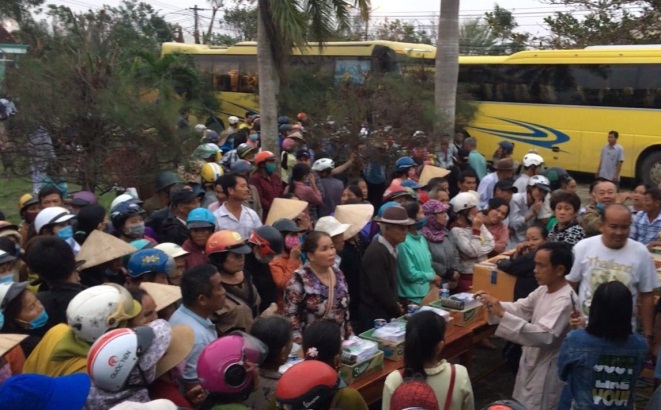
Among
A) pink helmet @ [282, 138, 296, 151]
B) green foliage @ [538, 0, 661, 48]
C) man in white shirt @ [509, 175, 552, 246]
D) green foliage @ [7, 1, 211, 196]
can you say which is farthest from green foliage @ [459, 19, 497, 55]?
green foliage @ [7, 1, 211, 196]

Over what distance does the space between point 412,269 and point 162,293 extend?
218 centimetres

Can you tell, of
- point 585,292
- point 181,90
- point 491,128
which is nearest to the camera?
point 585,292

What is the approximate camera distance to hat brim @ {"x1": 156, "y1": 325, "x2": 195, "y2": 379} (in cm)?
306

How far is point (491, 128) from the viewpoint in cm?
1745

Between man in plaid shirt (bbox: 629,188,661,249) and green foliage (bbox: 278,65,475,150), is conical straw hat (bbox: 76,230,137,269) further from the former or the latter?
green foliage (bbox: 278,65,475,150)

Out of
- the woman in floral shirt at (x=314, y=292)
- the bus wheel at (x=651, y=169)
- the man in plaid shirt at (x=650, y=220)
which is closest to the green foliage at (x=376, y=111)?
the man in plaid shirt at (x=650, y=220)

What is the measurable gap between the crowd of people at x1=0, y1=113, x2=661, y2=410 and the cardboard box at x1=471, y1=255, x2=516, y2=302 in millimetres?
104

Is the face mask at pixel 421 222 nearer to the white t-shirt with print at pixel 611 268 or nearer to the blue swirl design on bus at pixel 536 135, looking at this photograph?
the white t-shirt with print at pixel 611 268

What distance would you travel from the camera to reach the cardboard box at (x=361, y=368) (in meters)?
3.88

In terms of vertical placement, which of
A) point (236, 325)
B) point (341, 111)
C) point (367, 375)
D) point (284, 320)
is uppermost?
point (341, 111)

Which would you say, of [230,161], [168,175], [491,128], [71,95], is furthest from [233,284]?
[491,128]

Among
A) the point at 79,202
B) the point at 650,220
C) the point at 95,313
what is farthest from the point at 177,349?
the point at 650,220

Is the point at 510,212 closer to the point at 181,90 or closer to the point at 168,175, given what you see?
the point at 168,175

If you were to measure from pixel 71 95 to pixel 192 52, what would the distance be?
1660cm
